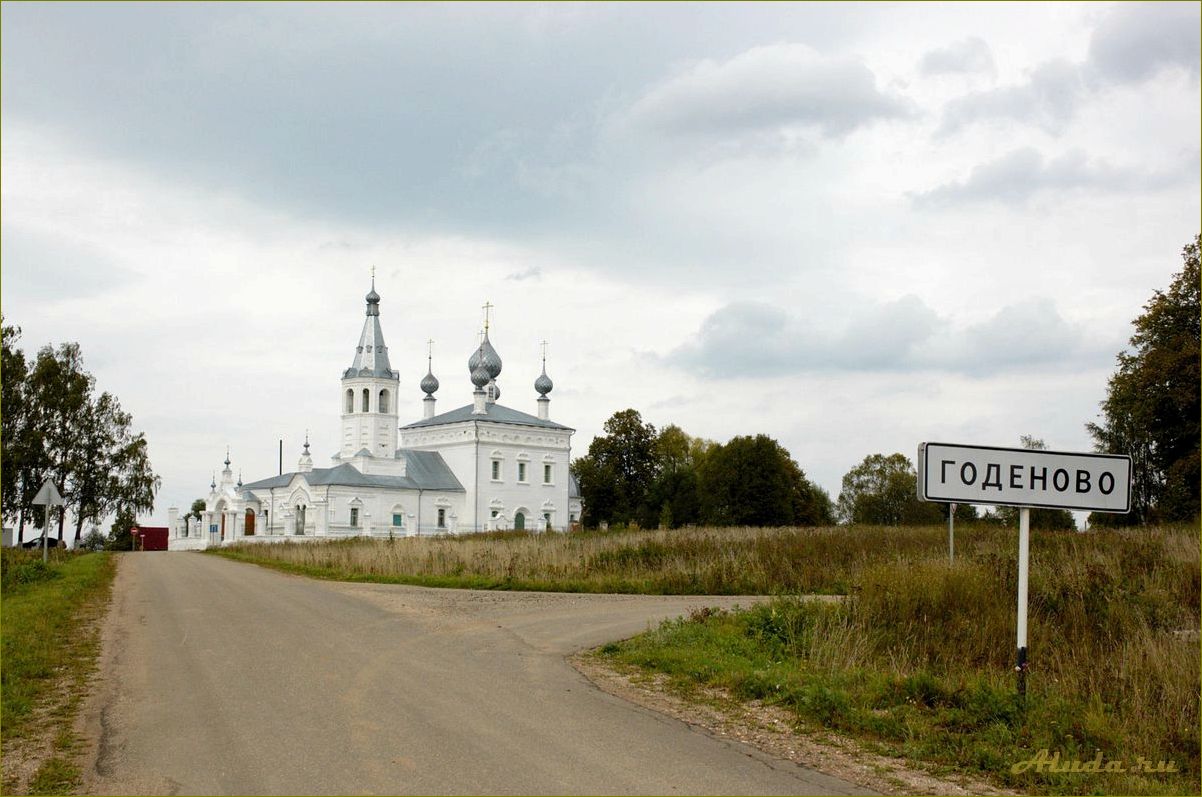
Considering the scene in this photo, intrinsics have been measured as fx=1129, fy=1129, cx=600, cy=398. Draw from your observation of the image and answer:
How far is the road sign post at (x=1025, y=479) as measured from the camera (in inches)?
356

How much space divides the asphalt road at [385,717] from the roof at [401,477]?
61929 mm

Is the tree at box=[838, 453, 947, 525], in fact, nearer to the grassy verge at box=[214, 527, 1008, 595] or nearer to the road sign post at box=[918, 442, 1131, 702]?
the grassy verge at box=[214, 527, 1008, 595]

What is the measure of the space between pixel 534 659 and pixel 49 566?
2260 centimetres

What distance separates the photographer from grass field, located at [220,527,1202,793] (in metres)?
8.99

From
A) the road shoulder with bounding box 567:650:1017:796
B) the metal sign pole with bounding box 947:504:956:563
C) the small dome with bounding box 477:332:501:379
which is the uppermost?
the small dome with bounding box 477:332:501:379

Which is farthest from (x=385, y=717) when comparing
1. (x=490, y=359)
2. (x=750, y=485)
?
(x=490, y=359)

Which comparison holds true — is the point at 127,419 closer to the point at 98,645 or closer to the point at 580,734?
the point at 98,645

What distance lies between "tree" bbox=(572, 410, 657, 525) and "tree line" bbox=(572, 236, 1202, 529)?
0.09m

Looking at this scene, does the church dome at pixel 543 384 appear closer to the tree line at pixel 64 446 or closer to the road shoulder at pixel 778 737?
the tree line at pixel 64 446

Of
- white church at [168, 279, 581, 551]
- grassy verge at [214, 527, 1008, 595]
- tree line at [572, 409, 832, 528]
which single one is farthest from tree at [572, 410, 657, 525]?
grassy verge at [214, 527, 1008, 595]

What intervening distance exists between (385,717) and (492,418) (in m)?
77.5

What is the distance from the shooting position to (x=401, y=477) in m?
83.0

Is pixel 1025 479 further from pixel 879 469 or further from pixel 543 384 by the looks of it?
pixel 879 469

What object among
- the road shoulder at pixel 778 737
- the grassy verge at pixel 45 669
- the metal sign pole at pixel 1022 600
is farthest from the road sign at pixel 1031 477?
the grassy verge at pixel 45 669
